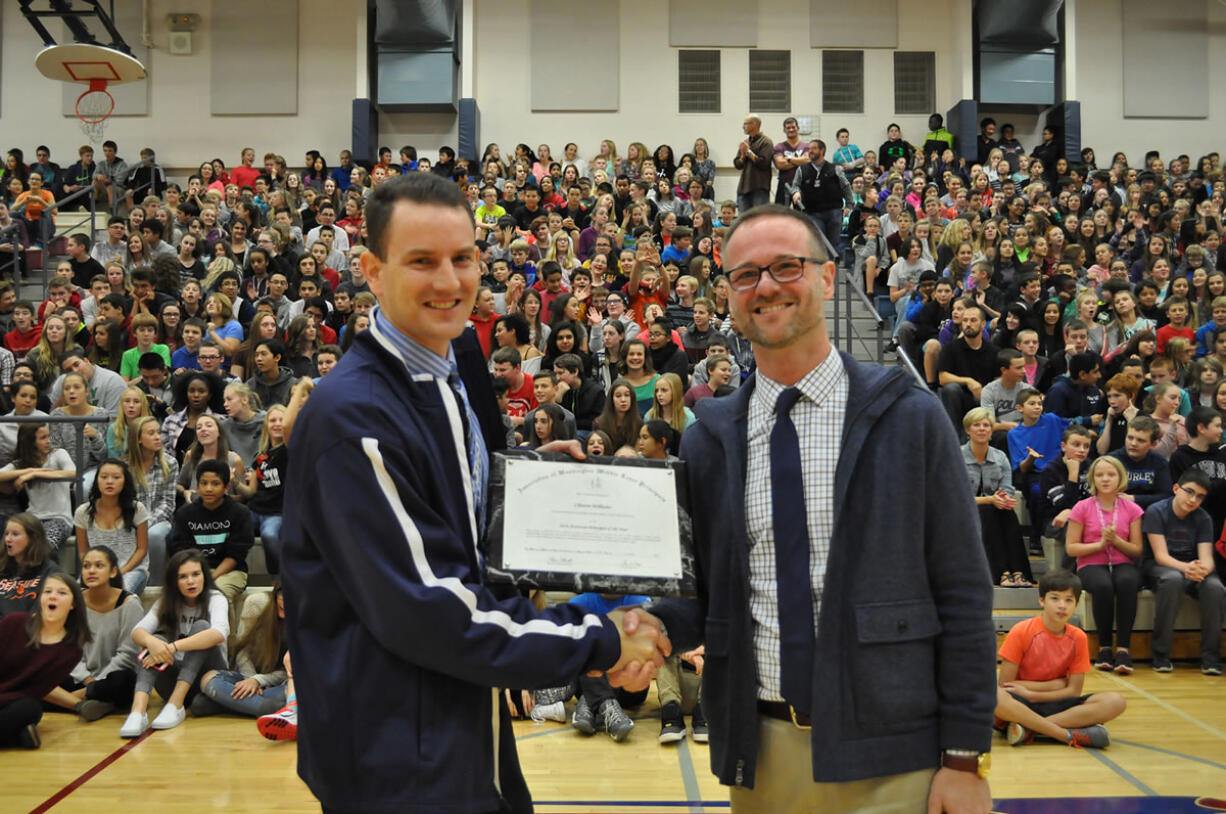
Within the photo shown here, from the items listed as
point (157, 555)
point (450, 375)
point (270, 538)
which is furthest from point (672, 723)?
point (450, 375)

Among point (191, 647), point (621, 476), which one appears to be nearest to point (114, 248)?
point (191, 647)

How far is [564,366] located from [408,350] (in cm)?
726

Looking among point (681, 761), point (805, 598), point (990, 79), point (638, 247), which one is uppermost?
point (990, 79)

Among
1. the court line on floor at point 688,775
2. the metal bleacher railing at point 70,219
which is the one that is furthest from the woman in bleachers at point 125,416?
the metal bleacher railing at point 70,219

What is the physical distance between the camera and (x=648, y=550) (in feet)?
7.71

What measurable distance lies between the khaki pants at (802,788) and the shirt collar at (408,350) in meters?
0.97

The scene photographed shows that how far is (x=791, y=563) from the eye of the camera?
227 cm

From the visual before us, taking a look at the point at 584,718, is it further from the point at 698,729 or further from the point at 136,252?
the point at 136,252

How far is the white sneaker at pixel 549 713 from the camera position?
6391 mm

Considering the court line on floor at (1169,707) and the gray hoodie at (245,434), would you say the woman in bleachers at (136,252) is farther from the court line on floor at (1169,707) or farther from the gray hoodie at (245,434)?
the court line on floor at (1169,707)

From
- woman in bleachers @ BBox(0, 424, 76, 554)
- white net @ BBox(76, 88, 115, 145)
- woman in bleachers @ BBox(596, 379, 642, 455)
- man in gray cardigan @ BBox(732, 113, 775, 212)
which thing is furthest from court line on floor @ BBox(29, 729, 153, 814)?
white net @ BBox(76, 88, 115, 145)

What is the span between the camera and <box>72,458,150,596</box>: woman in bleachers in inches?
292

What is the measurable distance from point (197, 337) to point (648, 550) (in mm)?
8729

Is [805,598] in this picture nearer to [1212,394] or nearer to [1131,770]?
[1131,770]
